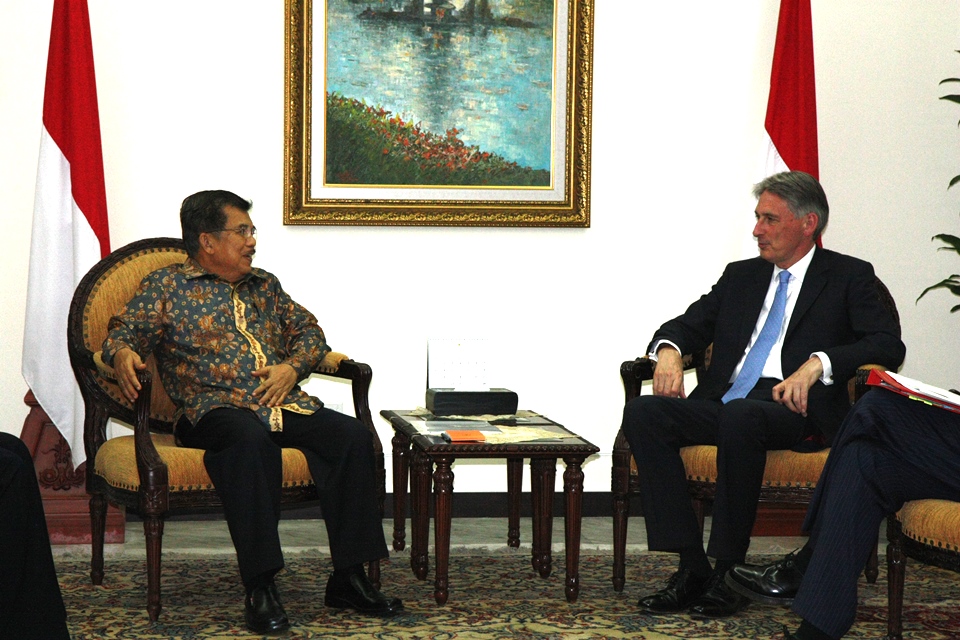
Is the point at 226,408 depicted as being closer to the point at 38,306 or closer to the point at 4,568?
the point at 4,568

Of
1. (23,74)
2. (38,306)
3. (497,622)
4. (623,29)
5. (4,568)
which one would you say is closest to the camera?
(4,568)

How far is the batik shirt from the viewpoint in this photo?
359 centimetres

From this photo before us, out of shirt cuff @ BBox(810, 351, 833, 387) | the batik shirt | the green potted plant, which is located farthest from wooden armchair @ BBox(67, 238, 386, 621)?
the green potted plant

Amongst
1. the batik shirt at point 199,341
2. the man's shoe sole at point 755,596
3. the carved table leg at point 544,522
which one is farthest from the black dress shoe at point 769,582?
the batik shirt at point 199,341

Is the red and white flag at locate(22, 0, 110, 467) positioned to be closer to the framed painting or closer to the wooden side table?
the framed painting

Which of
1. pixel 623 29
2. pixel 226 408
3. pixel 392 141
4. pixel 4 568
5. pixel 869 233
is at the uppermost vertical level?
pixel 623 29

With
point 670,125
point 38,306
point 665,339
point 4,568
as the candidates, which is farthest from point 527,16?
point 4,568

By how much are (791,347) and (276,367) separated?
184 centimetres

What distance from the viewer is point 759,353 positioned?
384 cm

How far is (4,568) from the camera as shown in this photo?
2.67 m

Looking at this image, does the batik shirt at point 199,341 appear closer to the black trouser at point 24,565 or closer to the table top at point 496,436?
the table top at point 496,436

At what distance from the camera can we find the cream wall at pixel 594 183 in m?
4.68

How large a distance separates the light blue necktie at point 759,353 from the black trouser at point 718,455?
168 mm

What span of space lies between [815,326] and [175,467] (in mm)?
2252
